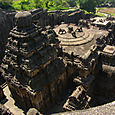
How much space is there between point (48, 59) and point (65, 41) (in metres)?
10.7

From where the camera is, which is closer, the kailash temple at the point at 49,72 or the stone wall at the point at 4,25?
the kailash temple at the point at 49,72

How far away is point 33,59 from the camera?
19.7 meters

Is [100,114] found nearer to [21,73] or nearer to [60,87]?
[21,73]

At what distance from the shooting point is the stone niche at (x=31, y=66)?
62.6ft

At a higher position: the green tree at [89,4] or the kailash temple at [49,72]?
the green tree at [89,4]

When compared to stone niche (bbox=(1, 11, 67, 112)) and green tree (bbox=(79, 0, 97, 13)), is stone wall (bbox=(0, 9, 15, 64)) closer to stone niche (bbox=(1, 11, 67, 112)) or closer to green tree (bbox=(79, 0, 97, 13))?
stone niche (bbox=(1, 11, 67, 112))

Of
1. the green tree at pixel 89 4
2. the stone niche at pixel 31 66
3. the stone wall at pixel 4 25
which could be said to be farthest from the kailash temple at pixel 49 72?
the green tree at pixel 89 4

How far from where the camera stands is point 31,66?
62.6 feet

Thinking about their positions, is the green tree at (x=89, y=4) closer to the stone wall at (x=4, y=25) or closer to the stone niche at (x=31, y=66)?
the stone wall at (x=4, y=25)

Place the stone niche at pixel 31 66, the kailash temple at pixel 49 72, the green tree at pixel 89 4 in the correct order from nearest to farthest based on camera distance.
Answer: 1. the stone niche at pixel 31 66
2. the kailash temple at pixel 49 72
3. the green tree at pixel 89 4

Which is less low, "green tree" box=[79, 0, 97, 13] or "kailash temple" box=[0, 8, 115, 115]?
"green tree" box=[79, 0, 97, 13]

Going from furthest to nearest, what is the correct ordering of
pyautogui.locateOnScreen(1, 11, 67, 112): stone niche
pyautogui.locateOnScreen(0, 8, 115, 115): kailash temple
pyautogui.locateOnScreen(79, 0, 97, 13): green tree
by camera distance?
pyautogui.locateOnScreen(79, 0, 97, 13): green tree < pyautogui.locateOnScreen(0, 8, 115, 115): kailash temple < pyautogui.locateOnScreen(1, 11, 67, 112): stone niche

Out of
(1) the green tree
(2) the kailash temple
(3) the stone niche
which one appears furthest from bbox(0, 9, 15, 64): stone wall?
(1) the green tree

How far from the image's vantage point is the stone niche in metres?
19.1
